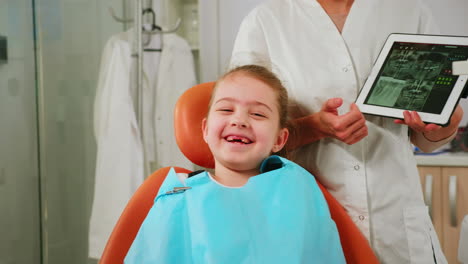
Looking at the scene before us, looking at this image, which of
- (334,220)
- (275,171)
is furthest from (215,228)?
(334,220)

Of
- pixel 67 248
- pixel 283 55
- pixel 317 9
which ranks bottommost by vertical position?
pixel 67 248

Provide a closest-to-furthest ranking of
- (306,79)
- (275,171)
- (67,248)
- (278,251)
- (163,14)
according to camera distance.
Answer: (278,251) → (275,171) → (306,79) → (67,248) → (163,14)

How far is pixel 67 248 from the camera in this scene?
173 centimetres

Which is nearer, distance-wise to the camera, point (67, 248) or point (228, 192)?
point (228, 192)

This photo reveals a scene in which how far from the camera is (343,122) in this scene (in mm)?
901

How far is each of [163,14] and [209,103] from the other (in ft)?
6.09

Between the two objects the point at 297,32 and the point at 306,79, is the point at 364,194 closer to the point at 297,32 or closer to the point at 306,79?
the point at 306,79

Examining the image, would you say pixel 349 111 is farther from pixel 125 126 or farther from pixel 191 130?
pixel 125 126

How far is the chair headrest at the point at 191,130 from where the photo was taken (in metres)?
1.01

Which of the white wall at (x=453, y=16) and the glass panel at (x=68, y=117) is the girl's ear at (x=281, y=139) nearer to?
the glass panel at (x=68, y=117)

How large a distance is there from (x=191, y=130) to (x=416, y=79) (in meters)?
0.54

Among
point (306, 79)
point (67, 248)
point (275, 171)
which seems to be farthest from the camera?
point (67, 248)

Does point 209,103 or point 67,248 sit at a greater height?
point 209,103

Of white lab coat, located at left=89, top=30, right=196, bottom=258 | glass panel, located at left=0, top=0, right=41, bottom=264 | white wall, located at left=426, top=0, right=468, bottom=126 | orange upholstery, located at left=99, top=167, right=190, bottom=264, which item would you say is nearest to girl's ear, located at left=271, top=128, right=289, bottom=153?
orange upholstery, located at left=99, top=167, right=190, bottom=264
